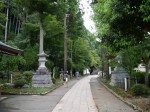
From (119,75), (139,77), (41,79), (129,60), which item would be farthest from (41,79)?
(139,77)

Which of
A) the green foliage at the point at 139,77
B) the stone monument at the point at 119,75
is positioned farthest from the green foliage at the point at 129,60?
the green foliage at the point at 139,77

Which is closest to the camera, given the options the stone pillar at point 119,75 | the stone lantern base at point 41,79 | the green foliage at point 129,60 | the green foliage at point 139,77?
the green foliage at point 129,60

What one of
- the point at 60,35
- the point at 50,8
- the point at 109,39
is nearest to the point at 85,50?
the point at 60,35

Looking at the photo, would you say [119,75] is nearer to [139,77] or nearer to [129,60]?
[139,77]

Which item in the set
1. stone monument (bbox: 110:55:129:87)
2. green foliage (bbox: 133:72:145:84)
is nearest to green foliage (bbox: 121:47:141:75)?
stone monument (bbox: 110:55:129:87)

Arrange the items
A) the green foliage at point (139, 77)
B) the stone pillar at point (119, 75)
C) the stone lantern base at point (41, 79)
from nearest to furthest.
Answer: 1. the stone pillar at point (119, 75)
2. the green foliage at point (139, 77)
3. the stone lantern base at point (41, 79)

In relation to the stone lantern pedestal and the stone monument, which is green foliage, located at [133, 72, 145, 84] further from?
the stone lantern pedestal

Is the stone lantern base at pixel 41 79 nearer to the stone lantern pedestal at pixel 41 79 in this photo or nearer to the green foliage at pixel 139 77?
the stone lantern pedestal at pixel 41 79

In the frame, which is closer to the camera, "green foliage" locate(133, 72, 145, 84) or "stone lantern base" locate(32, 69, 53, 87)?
"green foliage" locate(133, 72, 145, 84)

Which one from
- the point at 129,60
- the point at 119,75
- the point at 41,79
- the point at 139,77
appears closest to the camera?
the point at 129,60

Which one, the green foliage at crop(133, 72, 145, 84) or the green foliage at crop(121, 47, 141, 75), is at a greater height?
the green foliage at crop(121, 47, 141, 75)

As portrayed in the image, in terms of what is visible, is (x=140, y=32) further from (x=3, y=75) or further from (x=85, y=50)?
(x=85, y=50)

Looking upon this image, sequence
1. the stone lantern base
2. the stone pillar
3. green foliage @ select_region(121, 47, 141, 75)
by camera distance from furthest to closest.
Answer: the stone lantern base
the stone pillar
green foliage @ select_region(121, 47, 141, 75)

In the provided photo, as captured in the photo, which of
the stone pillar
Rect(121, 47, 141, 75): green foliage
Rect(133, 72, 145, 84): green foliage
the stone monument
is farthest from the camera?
Rect(133, 72, 145, 84): green foliage
